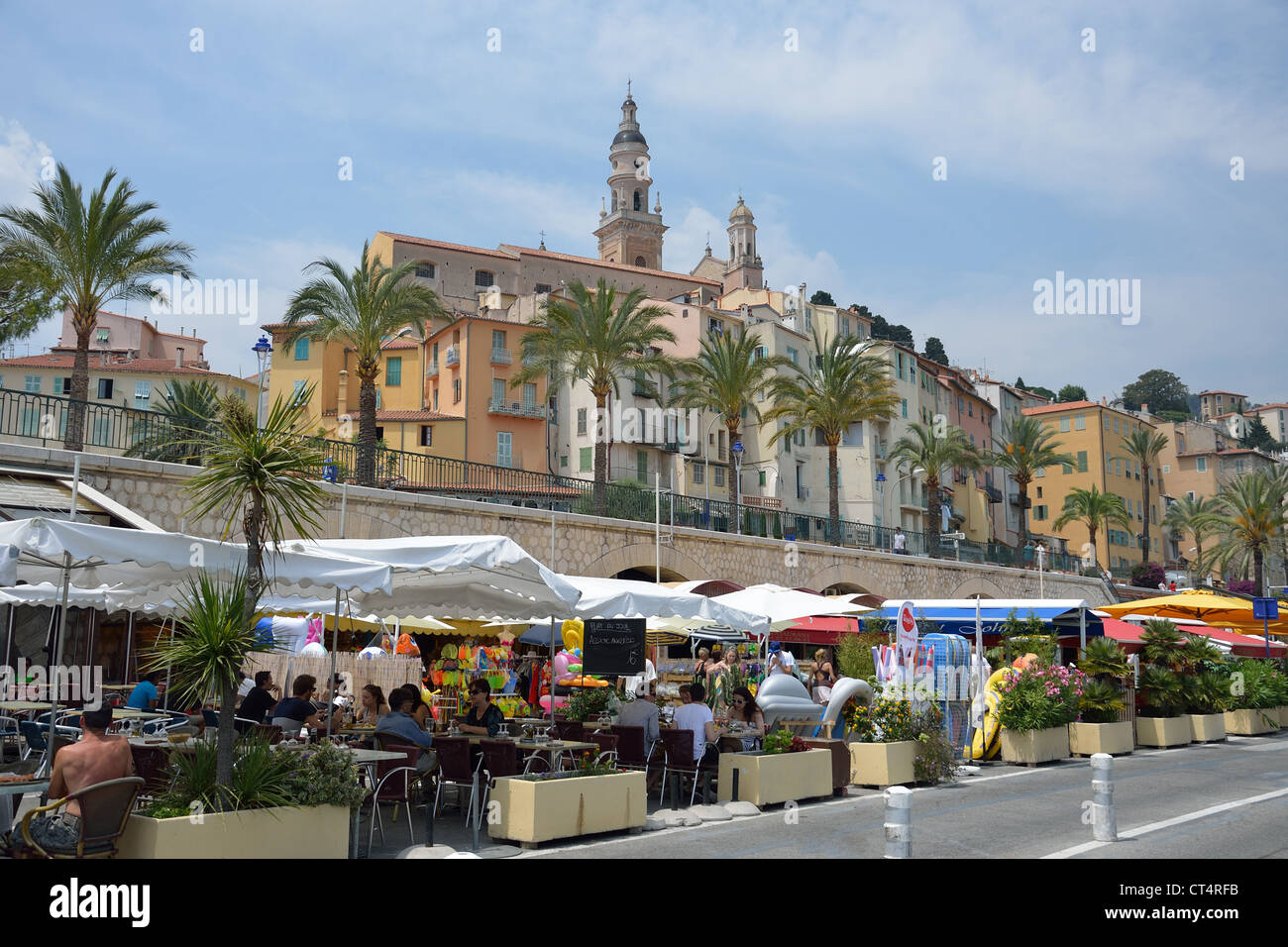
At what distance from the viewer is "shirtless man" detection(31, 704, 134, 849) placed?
6.73 m

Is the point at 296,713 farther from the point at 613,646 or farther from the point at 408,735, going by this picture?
the point at 613,646

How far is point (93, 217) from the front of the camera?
23.0 meters

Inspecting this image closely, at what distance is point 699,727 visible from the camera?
12367 millimetres

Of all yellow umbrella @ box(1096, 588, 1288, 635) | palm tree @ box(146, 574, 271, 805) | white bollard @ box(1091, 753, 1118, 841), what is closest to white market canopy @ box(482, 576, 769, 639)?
palm tree @ box(146, 574, 271, 805)

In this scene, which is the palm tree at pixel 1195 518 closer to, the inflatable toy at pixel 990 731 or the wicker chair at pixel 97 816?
the inflatable toy at pixel 990 731

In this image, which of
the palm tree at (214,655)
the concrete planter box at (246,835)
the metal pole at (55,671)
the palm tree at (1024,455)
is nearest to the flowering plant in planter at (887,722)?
the concrete planter box at (246,835)

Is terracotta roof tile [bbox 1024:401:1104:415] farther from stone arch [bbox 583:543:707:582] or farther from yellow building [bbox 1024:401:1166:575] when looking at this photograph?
stone arch [bbox 583:543:707:582]

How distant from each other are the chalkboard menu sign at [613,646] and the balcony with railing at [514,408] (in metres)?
44.9

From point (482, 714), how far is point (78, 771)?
5811 mm

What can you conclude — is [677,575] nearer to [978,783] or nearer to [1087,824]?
[978,783]

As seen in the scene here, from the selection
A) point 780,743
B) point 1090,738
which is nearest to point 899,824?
point 780,743

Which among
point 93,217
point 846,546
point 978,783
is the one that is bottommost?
point 978,783
